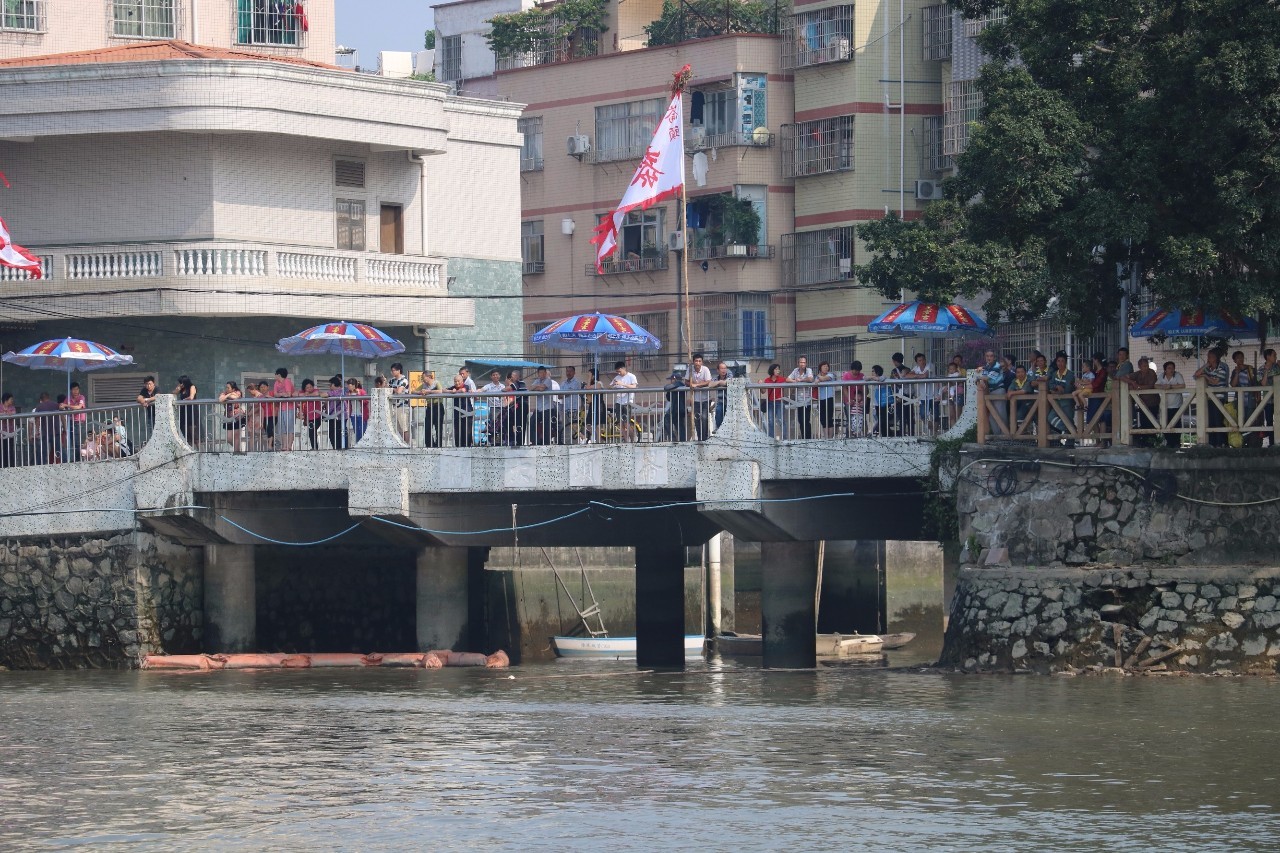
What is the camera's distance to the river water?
67.3 feet

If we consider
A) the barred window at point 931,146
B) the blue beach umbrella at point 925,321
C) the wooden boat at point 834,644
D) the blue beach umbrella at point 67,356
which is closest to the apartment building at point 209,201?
the blue beach umbrella at point 67,356

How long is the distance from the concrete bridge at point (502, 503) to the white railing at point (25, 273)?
17.4ft

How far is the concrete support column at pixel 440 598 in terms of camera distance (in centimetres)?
3881

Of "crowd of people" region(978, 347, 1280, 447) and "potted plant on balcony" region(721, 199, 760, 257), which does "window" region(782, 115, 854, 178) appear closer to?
"potted plant on balcony" region(721, 199, 760, 257)

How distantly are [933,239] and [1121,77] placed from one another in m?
3.26

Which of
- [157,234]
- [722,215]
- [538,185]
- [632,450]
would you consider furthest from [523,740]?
[538,185]

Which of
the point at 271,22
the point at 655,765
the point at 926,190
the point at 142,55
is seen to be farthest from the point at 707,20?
the point at 655,765

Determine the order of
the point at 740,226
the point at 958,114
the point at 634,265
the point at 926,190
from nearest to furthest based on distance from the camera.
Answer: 1. the point at 958,114
2. the point at 926,190
3. the point at 740,226
4. the point at 634,265

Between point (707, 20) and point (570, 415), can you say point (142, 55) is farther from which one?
point (707, 20)

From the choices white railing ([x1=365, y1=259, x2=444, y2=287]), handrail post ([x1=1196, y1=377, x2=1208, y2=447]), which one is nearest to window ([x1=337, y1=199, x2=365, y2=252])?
white railing ([x1=365, y1=259, x2=444, y2=287])

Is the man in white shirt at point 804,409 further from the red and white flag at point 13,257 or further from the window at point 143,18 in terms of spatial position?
the window at point 143,18

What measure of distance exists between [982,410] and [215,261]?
15737 mm

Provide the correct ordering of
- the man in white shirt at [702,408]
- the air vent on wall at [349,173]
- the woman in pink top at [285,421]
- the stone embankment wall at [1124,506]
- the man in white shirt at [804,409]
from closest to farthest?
the stone embankment wall at [1124,506] → the man in white shirt at [804,409] → the man in white shirt at [702,408] → the woman in pink top at [285,421] → the air vent on wall at [349,173]

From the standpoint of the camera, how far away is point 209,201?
137ft
